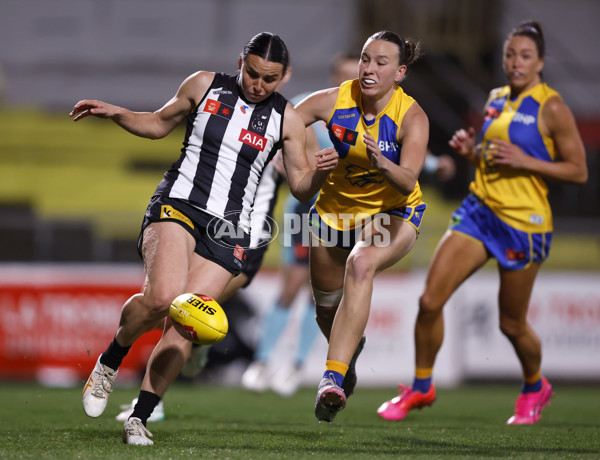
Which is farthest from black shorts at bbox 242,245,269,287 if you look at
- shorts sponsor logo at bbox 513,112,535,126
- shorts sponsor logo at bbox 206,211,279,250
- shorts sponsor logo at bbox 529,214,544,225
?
shorts sponsor logo at bbox 513,112,535,126

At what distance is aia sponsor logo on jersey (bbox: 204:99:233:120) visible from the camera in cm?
478

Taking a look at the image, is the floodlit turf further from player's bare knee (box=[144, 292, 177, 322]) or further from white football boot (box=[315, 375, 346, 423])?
player's bare knee (box=[144, 292, 177, 322])

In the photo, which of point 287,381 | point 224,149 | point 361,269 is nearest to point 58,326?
point 287,381

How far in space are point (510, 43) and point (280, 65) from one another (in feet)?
6.41

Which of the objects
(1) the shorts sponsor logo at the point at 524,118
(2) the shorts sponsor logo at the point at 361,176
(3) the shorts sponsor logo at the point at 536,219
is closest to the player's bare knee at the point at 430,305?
(3) the shorts sponsor logo at the point at 536,219

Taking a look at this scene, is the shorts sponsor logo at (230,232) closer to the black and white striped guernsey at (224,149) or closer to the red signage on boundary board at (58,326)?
the black and white striped guernsey at (224,149)

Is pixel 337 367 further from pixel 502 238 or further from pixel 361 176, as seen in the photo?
pixel 502 238

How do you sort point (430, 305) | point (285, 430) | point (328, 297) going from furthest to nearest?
point (430, 305) → point (328, 297) → point (285, 430)

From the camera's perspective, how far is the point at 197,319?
13.7 ft

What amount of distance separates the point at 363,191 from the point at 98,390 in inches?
Result: 73.9

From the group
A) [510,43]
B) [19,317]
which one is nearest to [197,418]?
[510,43]

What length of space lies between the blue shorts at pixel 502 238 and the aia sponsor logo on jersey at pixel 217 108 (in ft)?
6.39

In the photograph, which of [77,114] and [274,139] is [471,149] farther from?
[77,114]

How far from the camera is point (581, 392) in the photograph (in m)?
9.23
